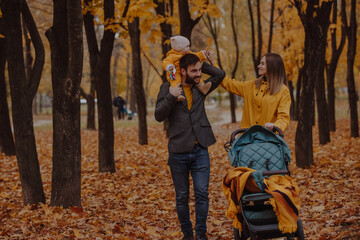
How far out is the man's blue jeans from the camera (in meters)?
4.33

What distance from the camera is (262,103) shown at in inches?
175

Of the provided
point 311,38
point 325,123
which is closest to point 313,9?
point 311,38

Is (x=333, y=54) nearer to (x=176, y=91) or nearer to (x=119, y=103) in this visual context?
(x=176, y=91)

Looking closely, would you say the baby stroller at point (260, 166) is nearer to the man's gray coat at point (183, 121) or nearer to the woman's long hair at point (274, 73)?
the man's gray coat at point (183, 121)

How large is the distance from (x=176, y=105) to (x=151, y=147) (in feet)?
28.9

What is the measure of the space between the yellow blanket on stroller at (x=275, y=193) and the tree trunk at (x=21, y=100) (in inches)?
147

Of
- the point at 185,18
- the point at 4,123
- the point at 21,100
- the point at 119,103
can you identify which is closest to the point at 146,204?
the point at 21,100

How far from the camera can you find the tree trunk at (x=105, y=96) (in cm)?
863

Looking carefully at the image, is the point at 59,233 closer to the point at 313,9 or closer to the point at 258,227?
the point at 258,227

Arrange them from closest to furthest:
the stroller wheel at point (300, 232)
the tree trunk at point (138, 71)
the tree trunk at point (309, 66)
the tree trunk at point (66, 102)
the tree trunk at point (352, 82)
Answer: the stroller wheel at point (300, 232) → the tree trunk at point (66, 102) → the tree trunk at point (309, 66) → the tree trunk at point (352, 82) → the tree trunk at point (138, 71)

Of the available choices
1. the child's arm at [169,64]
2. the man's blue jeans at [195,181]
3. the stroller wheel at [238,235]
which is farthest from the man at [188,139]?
the stroller wheel at [238,235]

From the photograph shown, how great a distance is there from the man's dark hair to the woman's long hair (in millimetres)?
846

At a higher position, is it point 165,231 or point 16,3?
point 16,3

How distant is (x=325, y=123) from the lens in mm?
11953
